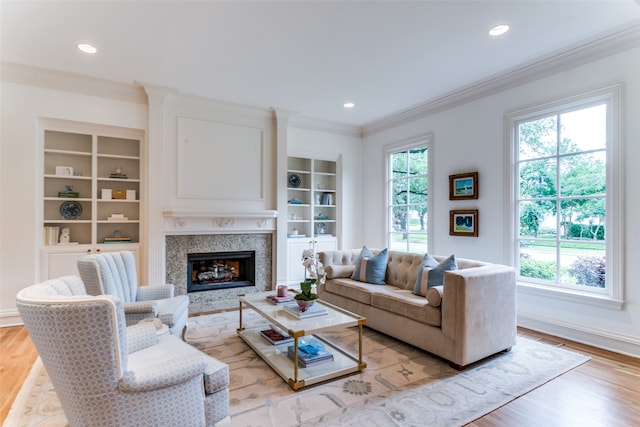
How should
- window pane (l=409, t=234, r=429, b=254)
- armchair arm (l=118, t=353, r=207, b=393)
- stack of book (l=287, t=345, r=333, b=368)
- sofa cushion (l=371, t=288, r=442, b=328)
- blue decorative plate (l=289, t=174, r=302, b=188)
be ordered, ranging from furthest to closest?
blue decorative plate (l=289, t=174, r=302, b=188) < window pane (l=409, t=234, r=429, b=254) < sofa cushion (l=371, t=288, r=442, b=328) < stack of book (l=287, t=345, r=333, b=368) < armchair arm (l=118, t=353, r=207, b=393)

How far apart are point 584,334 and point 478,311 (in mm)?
1473

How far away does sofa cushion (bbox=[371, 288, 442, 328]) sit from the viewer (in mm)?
2832

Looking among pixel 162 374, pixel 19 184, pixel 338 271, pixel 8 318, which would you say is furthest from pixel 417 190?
pixel 8 318

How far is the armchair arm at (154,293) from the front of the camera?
3.18 metres

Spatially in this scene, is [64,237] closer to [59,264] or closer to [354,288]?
[59,264]

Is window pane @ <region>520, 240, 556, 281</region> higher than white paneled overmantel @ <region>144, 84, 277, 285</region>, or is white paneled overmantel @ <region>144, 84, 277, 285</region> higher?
white paneled overmantel @ <region>144, 84, 277, 285</region>

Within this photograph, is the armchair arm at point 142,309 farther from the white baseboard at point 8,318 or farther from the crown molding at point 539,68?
the crown molding at point 539,68

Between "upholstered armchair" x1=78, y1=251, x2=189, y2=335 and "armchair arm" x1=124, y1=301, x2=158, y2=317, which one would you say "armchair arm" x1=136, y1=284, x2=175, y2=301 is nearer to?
"upholstered armchair" x1=78, y1=251, x2=189, y2=335

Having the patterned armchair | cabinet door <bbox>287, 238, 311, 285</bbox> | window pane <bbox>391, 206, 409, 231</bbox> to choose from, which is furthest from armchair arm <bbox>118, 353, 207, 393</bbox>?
window pane <bbox>391, 206, 409, 231</bbox>

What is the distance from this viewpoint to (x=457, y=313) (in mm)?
2625

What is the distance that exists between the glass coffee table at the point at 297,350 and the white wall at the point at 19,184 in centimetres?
277

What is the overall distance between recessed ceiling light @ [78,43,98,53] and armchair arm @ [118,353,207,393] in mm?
3152

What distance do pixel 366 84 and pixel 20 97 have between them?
406 centimetres

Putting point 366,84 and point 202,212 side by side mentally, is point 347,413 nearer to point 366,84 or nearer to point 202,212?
point 202,212
